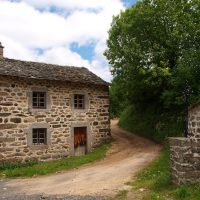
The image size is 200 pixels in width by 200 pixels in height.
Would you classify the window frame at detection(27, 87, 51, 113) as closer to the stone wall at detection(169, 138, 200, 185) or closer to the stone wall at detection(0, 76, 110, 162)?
the stone wall at detection(0, 76, 110, 162)

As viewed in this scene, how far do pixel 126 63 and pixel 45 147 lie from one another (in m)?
8.79

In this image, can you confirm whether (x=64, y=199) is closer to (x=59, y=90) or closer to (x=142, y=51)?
(x=59, y=90)

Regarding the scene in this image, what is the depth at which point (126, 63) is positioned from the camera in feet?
83.8

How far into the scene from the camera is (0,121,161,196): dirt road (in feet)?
41.2

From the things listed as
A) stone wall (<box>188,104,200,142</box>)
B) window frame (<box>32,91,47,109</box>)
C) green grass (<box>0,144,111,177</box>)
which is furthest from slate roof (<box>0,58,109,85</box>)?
stone wall (<box>188,104,200,142</box>)

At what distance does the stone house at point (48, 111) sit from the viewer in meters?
19.2

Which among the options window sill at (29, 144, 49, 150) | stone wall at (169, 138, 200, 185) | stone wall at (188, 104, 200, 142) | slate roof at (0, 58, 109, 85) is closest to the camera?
stone wall at (169, 138, 200, 185)

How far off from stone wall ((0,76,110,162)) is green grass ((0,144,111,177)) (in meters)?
0.56

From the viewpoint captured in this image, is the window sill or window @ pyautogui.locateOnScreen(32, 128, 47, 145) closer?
the window sill

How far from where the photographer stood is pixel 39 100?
67.6 feet

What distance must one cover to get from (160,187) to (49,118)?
33.7 feet

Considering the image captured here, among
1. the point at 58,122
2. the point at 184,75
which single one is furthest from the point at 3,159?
the point at 184,75

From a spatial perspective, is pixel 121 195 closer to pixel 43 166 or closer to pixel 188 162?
pixel 188 162

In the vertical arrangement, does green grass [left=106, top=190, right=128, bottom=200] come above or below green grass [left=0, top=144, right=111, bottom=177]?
below
